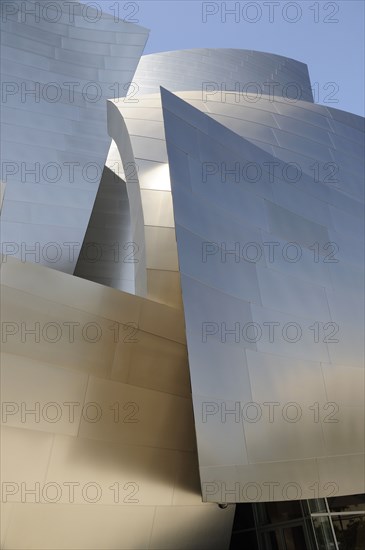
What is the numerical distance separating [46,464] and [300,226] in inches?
332

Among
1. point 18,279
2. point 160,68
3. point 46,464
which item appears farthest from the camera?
point 160,68

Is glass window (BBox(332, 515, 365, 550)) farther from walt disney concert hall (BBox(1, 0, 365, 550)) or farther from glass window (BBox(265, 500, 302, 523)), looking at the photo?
glass window (BBox(265, 500, 302, 523))

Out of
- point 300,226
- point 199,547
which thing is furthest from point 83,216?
point 199,547

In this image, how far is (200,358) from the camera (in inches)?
305

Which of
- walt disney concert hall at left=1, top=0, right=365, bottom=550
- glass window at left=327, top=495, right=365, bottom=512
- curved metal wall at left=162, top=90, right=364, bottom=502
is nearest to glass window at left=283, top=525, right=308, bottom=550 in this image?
walt disney concert hall at left=1, top=0, right=365, bottom=550

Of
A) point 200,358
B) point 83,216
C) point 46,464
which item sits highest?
point 83,216

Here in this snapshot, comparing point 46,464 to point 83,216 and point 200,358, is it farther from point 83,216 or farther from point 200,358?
point 83,216

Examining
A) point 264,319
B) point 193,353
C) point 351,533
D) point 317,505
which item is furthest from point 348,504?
point 193,353

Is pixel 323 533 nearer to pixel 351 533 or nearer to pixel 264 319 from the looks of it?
pixel 351 533

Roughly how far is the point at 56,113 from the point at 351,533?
17.2m

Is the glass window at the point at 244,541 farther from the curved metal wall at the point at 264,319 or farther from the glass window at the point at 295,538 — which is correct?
the curved metal wall at the point at 264,319

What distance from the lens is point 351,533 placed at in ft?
35.2

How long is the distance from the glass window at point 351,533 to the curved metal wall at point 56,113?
36.4 feet

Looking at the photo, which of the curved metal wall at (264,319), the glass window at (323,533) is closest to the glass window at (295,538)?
→ the glass window at (323,533)
